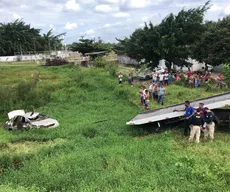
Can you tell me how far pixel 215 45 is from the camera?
2553cm

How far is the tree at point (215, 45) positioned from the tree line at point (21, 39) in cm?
5169

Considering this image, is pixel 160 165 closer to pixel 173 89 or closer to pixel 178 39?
pixel 173 89

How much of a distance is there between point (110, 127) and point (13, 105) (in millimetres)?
7860

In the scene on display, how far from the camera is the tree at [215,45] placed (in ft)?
82.1

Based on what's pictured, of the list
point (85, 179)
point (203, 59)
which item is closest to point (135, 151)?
point (85, 179)

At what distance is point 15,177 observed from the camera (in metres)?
8.08

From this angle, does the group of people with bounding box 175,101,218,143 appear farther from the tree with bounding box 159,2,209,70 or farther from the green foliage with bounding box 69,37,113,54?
the green foliage with bounding box 69,37,113,54

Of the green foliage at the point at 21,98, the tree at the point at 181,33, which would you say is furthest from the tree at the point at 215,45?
the green foliage at the point at 21,98

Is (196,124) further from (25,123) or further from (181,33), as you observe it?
(181,33)

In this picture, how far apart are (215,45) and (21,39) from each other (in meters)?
55.3

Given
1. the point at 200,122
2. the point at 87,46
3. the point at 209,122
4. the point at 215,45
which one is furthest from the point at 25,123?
the point at 87,46

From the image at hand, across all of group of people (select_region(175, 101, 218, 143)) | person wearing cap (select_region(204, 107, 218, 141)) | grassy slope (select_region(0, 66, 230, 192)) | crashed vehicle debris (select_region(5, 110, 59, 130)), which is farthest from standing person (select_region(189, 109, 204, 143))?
crashed vehicle debris (select_region(5, 110, 59, 130))

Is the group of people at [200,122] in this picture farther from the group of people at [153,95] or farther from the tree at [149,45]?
the tree at [149,45]

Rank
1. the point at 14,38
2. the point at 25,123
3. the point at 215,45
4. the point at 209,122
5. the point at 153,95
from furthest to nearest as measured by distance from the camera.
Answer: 1. the point at 14,38
2. the point at 215,45
3. the point at 153,95
4. the point at 25,123
5. the point at 209,122
